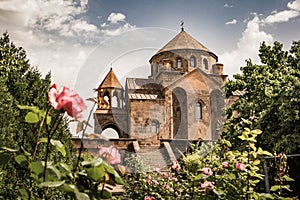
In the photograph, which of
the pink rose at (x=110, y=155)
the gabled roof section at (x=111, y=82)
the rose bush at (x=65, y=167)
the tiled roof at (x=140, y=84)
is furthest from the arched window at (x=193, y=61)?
the rose bush at (x=65, y=167)

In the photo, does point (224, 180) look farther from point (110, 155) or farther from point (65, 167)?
point (65, 167)

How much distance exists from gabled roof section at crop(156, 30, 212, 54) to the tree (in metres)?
14.6

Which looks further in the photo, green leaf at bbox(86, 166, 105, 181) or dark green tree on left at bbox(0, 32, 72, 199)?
dark green tree on left at bbox(0, 32, 72, 199)

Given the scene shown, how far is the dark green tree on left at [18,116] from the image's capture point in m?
5.41

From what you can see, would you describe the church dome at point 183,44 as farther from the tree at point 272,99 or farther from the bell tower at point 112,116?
the tree at point 272,99

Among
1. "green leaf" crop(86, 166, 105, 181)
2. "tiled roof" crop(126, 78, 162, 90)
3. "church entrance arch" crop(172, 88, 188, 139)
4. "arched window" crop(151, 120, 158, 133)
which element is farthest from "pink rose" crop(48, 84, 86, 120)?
"tiled roof" crop(126, 78, 162, 90)

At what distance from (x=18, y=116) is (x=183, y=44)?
2438 centimetres

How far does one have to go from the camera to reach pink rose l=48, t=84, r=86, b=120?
1.24m

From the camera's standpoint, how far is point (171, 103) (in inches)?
966

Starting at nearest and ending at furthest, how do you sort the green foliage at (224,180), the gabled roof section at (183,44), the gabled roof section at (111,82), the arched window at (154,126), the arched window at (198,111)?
the green foliage at (224,180)
the arched window at (154,126)
the arched window at (198,111)
the gabled roof section at (111,82)
the gabled roof section at (183,44)

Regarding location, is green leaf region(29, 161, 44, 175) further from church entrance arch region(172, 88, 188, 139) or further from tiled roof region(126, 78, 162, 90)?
tiled roof region(126, 78, 162, 90)

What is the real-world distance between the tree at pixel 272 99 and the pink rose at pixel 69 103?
20.4 feet

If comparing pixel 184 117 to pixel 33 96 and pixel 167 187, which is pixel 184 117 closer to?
pixel 33 96

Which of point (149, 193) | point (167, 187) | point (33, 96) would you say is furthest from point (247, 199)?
point (33, 96)
